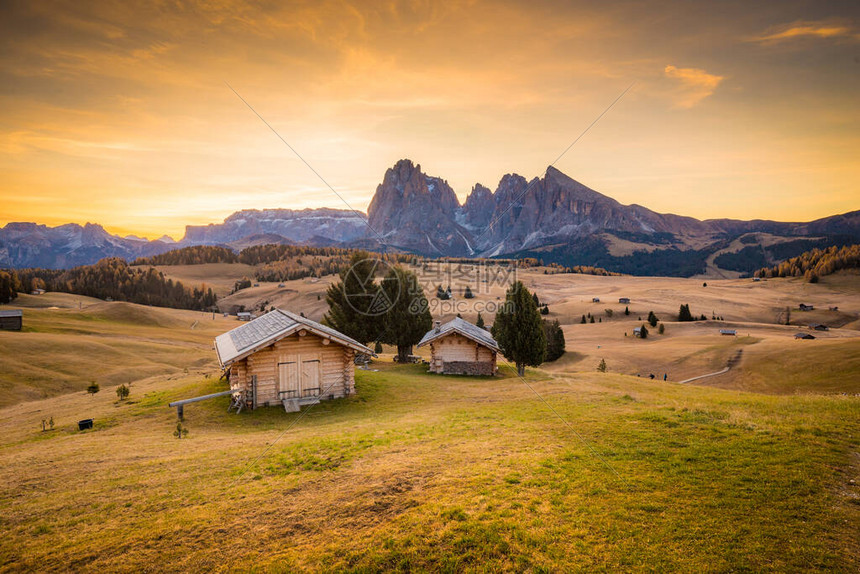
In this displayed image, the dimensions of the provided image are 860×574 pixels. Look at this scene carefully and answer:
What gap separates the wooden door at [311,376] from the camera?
918 inches

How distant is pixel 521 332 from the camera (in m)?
35.9

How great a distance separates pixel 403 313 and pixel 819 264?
197 meters

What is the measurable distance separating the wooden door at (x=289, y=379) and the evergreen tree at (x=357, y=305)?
1680 cm

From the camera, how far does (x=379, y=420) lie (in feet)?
62.5

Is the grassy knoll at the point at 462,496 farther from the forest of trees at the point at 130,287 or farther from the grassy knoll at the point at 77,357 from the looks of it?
the forest of trees at the point at 130,287

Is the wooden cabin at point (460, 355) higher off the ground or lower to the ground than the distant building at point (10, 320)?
lower

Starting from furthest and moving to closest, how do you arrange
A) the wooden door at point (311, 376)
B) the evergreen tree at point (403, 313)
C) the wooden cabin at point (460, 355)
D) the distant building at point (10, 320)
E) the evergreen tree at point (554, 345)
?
the evergreen tree at point (554, 345) < the distant building at point (10, 320) < the evergreen tree at point (403, 313) < the wooden cabin at point (460, 355) < the wooden door at point (311, 376)

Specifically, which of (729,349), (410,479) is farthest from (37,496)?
(729,349)

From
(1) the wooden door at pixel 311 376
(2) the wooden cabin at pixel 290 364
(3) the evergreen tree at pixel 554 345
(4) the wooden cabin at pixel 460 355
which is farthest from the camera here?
(3) the evergreen tree at pixel 554 345

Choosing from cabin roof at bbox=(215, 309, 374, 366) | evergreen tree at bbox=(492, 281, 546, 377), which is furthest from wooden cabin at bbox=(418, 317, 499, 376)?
cabin roof at bbox=(215, 309, 374, 366)

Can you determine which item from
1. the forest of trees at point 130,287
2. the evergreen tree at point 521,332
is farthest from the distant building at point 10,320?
the forest of trees at point 130,287

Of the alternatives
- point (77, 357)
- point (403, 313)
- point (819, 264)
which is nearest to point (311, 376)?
point (403, 313)

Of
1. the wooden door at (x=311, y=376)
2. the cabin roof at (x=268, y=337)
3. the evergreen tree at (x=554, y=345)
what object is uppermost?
the cabin roof at (x=268, y=337)

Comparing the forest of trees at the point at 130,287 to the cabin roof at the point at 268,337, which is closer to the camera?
the cabin roof at the point at 268,337
